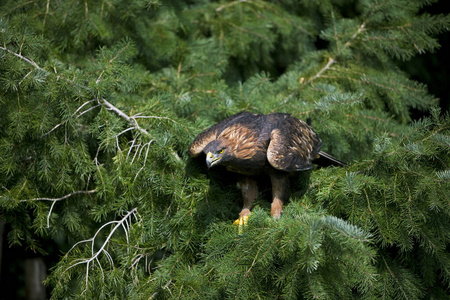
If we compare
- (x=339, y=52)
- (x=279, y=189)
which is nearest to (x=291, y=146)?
(x=279, y=189)

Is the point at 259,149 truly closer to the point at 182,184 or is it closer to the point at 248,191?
the point at 248,191

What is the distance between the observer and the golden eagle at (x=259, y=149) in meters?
2.85

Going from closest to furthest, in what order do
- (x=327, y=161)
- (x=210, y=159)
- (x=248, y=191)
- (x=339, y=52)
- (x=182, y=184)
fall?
(x=210, y=159)
(x=182, y=184)
(x=248, y=191)
(x=327, y=161)
(x=339, y=52)

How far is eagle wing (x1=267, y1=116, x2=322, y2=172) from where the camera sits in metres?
2.82

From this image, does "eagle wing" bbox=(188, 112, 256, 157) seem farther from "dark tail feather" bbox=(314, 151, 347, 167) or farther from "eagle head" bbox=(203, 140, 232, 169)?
"dark tail feather" bbox=(314, 151, 347, 167)

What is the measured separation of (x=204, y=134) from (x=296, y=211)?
0.77 metres

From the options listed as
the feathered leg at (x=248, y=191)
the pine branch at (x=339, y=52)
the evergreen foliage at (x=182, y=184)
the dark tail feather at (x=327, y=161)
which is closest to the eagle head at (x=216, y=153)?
the evergreen foliage at (x=182, y=184)

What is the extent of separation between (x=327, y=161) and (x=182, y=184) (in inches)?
45.2

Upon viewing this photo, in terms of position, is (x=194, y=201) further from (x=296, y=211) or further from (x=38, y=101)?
(x=38, y=101)

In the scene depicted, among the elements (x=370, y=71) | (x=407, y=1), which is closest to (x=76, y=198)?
(x=370, y=71)

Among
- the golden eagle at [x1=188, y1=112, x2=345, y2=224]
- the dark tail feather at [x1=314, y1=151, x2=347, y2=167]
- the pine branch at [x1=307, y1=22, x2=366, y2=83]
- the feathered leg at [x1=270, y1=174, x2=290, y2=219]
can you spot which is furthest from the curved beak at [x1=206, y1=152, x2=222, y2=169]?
the pine branch at [x1=307, y1=22, x2=366, y2=83]

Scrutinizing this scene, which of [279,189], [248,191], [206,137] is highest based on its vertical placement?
[206,137]

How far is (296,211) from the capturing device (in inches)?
111

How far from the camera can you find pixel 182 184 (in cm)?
293
